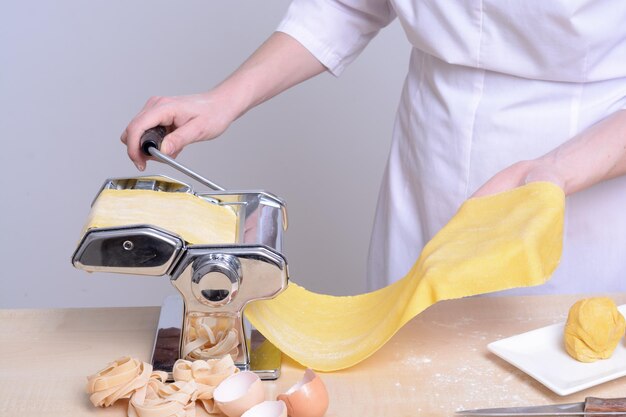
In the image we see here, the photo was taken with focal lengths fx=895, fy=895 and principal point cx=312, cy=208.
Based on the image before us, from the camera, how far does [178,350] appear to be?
3.80 ft

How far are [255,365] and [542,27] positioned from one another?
69cm

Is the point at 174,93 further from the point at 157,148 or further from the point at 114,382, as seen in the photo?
the point at 114,382

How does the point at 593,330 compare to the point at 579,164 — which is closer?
the point at 593,330

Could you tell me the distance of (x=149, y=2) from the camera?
2578 mm

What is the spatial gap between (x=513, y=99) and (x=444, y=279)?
512mm

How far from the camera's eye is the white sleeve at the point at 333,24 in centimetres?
165

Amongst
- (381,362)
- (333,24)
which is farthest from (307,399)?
(333,24)

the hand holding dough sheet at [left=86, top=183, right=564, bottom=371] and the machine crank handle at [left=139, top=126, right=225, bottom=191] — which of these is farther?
the machine crank handle at [left=139, top=126, right=225, bottom=191]

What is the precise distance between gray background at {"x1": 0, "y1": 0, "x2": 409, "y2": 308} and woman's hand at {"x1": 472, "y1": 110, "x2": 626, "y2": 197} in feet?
4.55

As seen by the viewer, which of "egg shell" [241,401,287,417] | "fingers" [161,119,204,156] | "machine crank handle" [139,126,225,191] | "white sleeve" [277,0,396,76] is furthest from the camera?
"white sleeve" [277,0,396,76]

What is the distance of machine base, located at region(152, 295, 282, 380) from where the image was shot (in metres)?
1.13

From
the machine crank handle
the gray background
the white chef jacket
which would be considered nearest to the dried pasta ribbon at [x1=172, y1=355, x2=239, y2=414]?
the machine crank handle

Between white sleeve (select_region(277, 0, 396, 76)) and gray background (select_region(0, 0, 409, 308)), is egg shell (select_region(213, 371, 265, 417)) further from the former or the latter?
gray background (select_region(0, 0, 409, 308))

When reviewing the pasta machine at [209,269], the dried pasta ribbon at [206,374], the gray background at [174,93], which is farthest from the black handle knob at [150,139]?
the gray background at [174,93]
